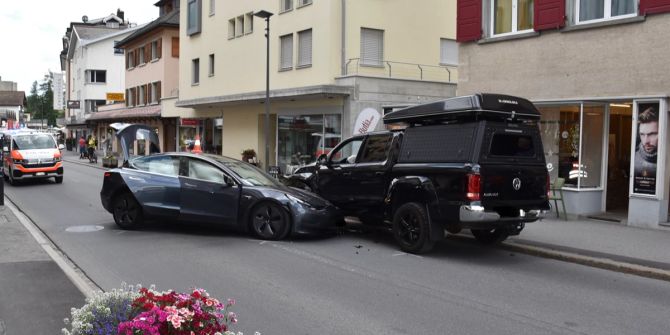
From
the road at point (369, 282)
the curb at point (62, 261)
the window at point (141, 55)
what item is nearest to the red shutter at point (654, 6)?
the road at point (369, 282)

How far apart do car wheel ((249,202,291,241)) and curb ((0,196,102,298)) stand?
297cm

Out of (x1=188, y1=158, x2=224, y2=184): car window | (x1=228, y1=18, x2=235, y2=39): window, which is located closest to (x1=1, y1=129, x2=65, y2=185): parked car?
(x1=228, y1=18, x2=235, y2=39): window

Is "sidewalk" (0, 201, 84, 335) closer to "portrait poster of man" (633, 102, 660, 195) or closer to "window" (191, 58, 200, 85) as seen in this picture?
"portrait poster of man" (633, 102, 660, 195)

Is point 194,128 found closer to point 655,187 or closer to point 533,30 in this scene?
point 533,30

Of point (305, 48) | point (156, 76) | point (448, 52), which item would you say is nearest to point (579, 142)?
point (448, 52)

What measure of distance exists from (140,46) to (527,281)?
42.2m

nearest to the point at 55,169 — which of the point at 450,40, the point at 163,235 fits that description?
the point at 163,235

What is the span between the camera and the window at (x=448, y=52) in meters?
24.3

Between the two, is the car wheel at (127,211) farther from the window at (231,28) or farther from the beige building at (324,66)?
the window at (231,28)

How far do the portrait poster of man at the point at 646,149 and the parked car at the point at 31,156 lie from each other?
18.3m

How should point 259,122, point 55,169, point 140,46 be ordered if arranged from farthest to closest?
point 140,46 → point 259,122 → point 55,169

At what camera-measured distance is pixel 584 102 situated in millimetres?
13039

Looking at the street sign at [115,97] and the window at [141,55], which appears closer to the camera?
the window at [141,55]

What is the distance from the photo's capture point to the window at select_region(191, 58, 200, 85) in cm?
3256
